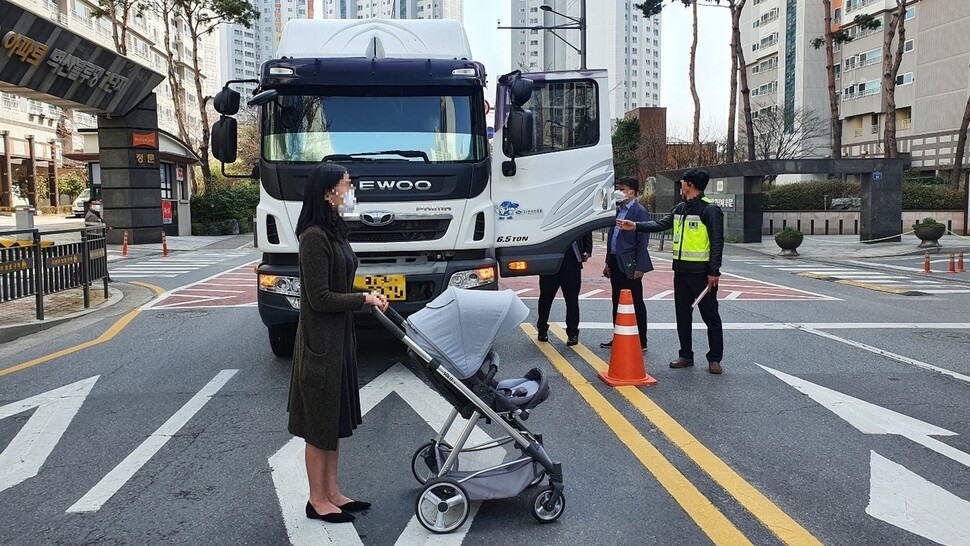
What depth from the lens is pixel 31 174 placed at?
59812mm

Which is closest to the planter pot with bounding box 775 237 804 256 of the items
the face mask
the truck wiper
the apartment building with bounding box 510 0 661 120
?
the truck wiper

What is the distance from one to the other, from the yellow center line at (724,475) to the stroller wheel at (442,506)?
1514 millimetres

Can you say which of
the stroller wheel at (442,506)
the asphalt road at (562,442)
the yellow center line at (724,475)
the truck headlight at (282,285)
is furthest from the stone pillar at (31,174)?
the stroller wheel at (442,506)

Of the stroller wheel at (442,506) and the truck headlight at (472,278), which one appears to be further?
the truck headlight at (472,278)

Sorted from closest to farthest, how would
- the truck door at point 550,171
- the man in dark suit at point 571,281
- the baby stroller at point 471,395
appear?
1. the baby stroller at point 471,395
2. the truck door at point 550,171
3. the man in dark suit at point 571,281

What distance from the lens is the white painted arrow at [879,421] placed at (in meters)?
5.41

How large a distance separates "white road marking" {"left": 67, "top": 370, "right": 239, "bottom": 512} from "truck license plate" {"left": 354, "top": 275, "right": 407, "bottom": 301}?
160cm

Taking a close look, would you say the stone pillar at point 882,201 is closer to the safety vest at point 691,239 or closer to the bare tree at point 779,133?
the safety vest at point 691,239

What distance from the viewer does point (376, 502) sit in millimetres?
4465

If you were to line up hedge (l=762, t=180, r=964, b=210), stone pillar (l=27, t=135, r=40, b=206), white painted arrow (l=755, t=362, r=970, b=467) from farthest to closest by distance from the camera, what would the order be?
stone pillar (l=27, t=135, r=40, b=206) → hedge (l=762, t=180, r=964, b=210) → white painted arrow (l=755, t=362, r=970, b=467)

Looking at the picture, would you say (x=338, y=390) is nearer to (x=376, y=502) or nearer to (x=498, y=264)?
(x=376, y=502)

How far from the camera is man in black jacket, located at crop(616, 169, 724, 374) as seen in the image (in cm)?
757

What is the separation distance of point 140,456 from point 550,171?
516cm

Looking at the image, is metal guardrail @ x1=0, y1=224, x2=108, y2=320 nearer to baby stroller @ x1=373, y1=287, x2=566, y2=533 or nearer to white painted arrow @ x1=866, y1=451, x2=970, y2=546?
baby stroller @ x1=373, y1=287, x2=566, y2=533
